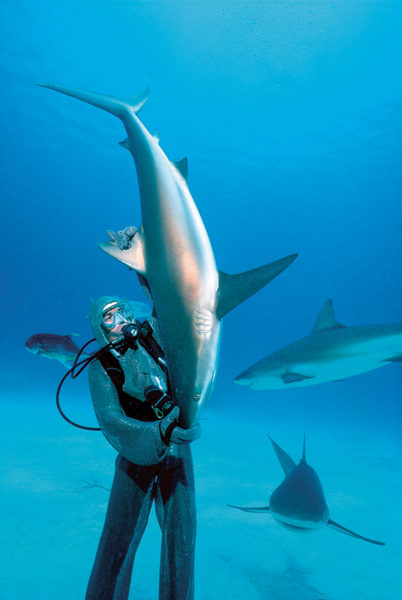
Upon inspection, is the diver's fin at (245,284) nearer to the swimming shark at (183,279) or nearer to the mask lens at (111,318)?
the swimming shark at (183,279)

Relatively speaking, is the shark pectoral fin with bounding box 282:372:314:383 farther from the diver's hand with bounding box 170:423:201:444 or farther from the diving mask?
the diver's hand with bounding box 170:423:201:444

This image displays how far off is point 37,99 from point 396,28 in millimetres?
24648

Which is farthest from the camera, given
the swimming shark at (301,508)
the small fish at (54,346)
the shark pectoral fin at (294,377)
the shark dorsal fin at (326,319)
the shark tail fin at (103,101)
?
the shark dorsal fin at (326,319)

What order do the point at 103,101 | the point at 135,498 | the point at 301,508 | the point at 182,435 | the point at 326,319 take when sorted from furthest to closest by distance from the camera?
1. the point at 326,319
2. the point at 301,508
3. the point at 103,101
4. the point at 135,498
5. the point at 182,435

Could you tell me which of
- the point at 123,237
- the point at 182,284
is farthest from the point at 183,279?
the point at 123,237

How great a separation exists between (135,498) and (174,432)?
32.9 inches

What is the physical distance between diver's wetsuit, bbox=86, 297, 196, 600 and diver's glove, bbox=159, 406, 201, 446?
0.20 m

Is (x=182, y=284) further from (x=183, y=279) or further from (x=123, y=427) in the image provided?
(x=123, y=427)

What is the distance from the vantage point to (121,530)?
2127mm

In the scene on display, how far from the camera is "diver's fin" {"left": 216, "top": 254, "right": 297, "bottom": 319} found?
6.20 feet

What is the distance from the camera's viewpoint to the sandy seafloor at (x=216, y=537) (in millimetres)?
3334

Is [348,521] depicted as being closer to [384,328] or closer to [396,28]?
[384,328]

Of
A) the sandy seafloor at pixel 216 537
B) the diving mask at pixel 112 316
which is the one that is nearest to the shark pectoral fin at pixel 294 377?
the sandy seafloor at pixel 216 537

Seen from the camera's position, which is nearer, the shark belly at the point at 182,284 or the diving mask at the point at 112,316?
the shark belly at the point at 182,284
